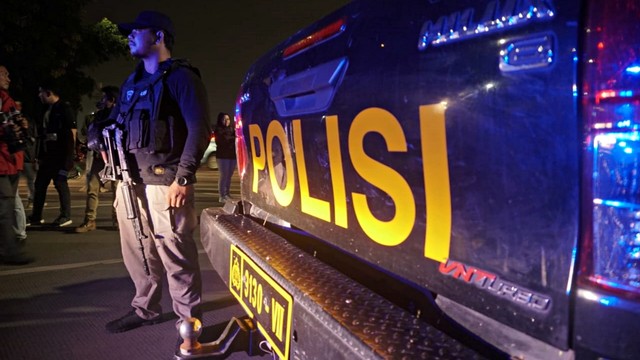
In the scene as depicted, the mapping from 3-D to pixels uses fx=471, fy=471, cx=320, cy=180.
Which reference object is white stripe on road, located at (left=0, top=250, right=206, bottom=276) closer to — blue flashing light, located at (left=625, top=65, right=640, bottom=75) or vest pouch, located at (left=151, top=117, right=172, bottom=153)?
vest pouch, located at (left=151, top=117, right=172, bottom=153)

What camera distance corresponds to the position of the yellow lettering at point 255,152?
248 cm

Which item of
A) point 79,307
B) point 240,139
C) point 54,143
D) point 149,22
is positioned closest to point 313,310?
point 240,139

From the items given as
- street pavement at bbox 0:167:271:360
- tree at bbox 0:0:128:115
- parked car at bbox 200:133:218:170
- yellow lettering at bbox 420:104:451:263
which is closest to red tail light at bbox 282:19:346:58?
yellow lettering at bbox 420:104:451:263

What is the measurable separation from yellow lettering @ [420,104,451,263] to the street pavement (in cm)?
178

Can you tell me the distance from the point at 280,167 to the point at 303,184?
0.25 metres

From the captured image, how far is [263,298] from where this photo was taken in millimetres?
1928

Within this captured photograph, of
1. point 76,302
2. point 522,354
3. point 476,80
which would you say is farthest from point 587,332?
point 76,302

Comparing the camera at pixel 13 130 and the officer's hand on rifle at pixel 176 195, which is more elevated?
the camera at pixel 13 130

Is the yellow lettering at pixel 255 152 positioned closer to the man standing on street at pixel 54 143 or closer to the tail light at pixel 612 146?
the tail light at pixel 612 146

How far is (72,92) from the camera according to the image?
20.2 m

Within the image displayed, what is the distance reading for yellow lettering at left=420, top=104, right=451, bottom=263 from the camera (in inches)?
50.1

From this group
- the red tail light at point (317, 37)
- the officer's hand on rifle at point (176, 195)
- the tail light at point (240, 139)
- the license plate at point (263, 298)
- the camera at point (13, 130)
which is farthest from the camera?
the camera at point (13, 130)

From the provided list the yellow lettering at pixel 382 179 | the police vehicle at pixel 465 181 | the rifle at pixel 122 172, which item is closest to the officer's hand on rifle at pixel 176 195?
the rifle at pixel 122 172

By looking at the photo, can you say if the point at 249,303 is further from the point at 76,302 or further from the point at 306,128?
the point at 76,302
